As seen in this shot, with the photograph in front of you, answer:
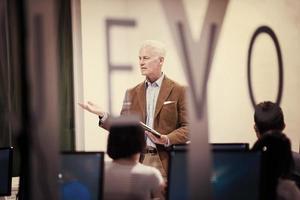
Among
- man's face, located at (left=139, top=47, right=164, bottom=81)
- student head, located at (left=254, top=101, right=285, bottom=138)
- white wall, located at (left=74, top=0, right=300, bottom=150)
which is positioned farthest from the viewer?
white wall, located at (left=74, top=0, right=300, bottom=150)

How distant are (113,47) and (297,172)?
1.75m

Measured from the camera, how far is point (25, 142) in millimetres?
1494

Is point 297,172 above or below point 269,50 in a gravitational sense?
below

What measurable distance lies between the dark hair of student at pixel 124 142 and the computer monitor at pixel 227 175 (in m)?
0.16

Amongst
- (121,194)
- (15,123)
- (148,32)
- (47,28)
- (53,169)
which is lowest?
(121,194)

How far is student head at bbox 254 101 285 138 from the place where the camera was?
6.85 feet

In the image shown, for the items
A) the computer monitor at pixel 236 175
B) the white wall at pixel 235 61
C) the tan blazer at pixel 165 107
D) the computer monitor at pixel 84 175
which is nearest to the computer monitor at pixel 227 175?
the computer monitor at pixel 236 175

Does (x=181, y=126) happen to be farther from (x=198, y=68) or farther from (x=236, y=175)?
(x=198, y=68)

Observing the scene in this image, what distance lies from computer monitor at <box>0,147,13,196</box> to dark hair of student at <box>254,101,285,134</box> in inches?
44.2

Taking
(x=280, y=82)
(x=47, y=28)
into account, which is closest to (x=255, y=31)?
(x=280, y=82)

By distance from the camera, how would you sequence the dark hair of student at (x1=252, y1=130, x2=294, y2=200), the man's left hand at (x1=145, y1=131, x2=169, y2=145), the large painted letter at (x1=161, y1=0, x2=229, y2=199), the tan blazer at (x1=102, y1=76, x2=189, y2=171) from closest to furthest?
the large painted letter at (x1=161, y1=0, x2=229, y2=199) < the dark hair of student at (x1=252, y1=130, x2=294, y2=200) < the man's left hand at (x1=145, y1=131, x2=169, y2=145) < the tan blazer at (x1=102, y1=76, x2=189, y2=171)

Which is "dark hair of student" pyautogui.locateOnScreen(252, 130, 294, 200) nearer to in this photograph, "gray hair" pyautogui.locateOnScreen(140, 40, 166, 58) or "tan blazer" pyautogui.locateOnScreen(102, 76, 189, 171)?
"tan blazer" pyautogui.locateOnScreen(102, 76, 189, 171)

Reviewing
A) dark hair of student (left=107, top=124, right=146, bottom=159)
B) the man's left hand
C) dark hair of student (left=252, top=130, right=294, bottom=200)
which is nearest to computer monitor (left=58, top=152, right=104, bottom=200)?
dark hair of student (left=107, top=124, right=146, bottom=159)

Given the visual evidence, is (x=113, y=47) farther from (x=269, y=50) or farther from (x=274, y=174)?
(x=274, y=174)
